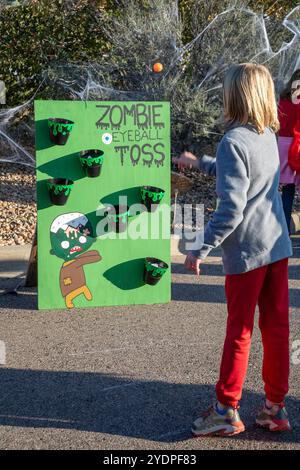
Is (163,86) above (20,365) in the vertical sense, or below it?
above

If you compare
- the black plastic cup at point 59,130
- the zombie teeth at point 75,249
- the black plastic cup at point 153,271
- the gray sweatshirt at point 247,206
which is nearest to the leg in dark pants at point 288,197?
the black plastic cup at point 153,271

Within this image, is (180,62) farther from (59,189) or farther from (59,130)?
(59,189)

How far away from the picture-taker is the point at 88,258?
Result: 581 centimetres

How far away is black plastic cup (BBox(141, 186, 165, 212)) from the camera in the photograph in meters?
5.82

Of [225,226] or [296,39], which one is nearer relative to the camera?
[225,226]

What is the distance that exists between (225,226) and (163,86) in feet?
23.2

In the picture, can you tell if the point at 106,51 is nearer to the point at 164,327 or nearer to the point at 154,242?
the point at 154,242

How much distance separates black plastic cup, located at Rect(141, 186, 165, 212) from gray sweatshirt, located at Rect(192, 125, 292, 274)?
7.29ft

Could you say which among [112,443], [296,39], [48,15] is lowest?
[112,443]

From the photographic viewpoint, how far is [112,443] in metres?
3.62

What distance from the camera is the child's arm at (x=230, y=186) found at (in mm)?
3428

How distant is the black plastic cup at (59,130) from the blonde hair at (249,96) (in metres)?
2.27

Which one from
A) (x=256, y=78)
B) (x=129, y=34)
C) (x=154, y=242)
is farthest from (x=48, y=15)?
(x=256, y=78)

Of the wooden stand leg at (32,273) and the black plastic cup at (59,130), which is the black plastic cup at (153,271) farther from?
the black plastic cup at (59,130)
